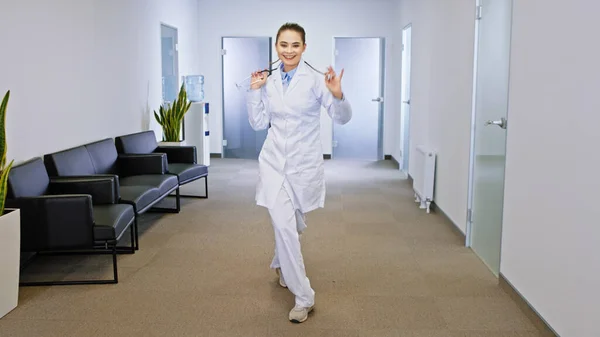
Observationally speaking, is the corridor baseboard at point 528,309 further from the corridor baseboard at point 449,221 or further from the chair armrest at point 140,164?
the chair armrest at point 140,164

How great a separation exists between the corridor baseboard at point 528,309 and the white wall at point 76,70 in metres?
3.05

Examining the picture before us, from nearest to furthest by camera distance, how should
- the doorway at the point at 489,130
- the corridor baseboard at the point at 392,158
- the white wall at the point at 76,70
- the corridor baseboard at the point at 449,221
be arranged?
the doorway at the point at 489,130 → the white wall at the point at 76,70 → the corridor baseboard at the point at 449,221 → the corridor baseboard at the point at 392,158

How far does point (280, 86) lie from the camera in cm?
324

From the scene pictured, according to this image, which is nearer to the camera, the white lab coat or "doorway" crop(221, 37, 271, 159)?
the white lab coat

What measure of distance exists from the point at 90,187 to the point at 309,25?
6024 millimetres

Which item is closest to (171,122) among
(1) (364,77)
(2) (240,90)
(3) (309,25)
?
(2) (240,90)

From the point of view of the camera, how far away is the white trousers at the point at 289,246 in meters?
3.16

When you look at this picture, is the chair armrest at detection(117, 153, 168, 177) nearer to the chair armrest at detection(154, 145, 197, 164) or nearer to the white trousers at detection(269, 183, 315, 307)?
the chair armrest at detection(154, 145, 197, 164)

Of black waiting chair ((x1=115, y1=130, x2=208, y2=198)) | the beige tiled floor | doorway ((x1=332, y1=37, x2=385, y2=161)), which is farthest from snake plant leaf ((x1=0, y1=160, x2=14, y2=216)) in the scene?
doorway ((x1=332, y1=37, x2=385, y2=161))

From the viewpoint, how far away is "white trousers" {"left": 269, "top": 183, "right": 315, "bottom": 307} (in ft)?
10.4

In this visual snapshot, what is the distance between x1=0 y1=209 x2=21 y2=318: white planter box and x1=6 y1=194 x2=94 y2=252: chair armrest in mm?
277

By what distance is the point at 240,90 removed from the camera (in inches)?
377

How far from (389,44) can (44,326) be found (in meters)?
7.39

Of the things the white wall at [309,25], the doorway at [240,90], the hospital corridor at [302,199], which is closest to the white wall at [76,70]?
the hospital corridor at [302,199]
